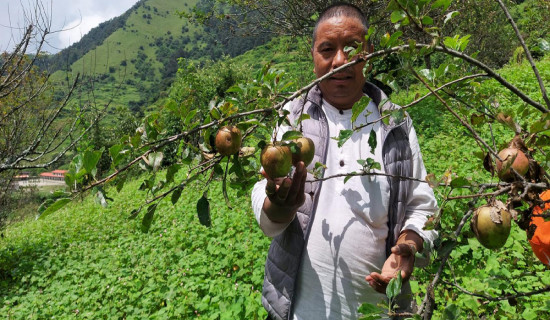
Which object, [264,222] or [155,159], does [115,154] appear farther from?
[264,222]

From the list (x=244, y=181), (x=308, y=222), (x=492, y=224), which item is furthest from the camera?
(x=308, y=222)

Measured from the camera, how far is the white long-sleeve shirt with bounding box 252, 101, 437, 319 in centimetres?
130

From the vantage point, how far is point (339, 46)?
1.38 m

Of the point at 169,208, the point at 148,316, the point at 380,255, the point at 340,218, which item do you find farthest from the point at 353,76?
the point at 169,208

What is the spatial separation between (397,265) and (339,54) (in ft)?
2.86

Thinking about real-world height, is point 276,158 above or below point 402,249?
above

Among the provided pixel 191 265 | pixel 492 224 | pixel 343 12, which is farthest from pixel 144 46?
pixel 492 224

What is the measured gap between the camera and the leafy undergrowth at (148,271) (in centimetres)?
314

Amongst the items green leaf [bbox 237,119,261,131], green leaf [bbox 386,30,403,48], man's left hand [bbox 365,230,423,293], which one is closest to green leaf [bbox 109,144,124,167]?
green leaf [bbox 237,119,261,131]

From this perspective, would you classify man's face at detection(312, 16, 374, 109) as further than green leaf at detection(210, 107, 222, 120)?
Yes

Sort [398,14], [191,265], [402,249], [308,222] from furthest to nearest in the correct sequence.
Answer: [191,265] < [308,222] < [402,249] < [398,14]

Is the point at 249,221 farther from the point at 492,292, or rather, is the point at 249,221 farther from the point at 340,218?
the point at 340,218

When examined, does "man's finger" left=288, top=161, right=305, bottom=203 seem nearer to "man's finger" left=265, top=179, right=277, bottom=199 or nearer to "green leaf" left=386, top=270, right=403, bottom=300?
"man's finger" left=265, top=179, right=277, bottom=199

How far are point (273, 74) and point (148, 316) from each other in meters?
3.03
